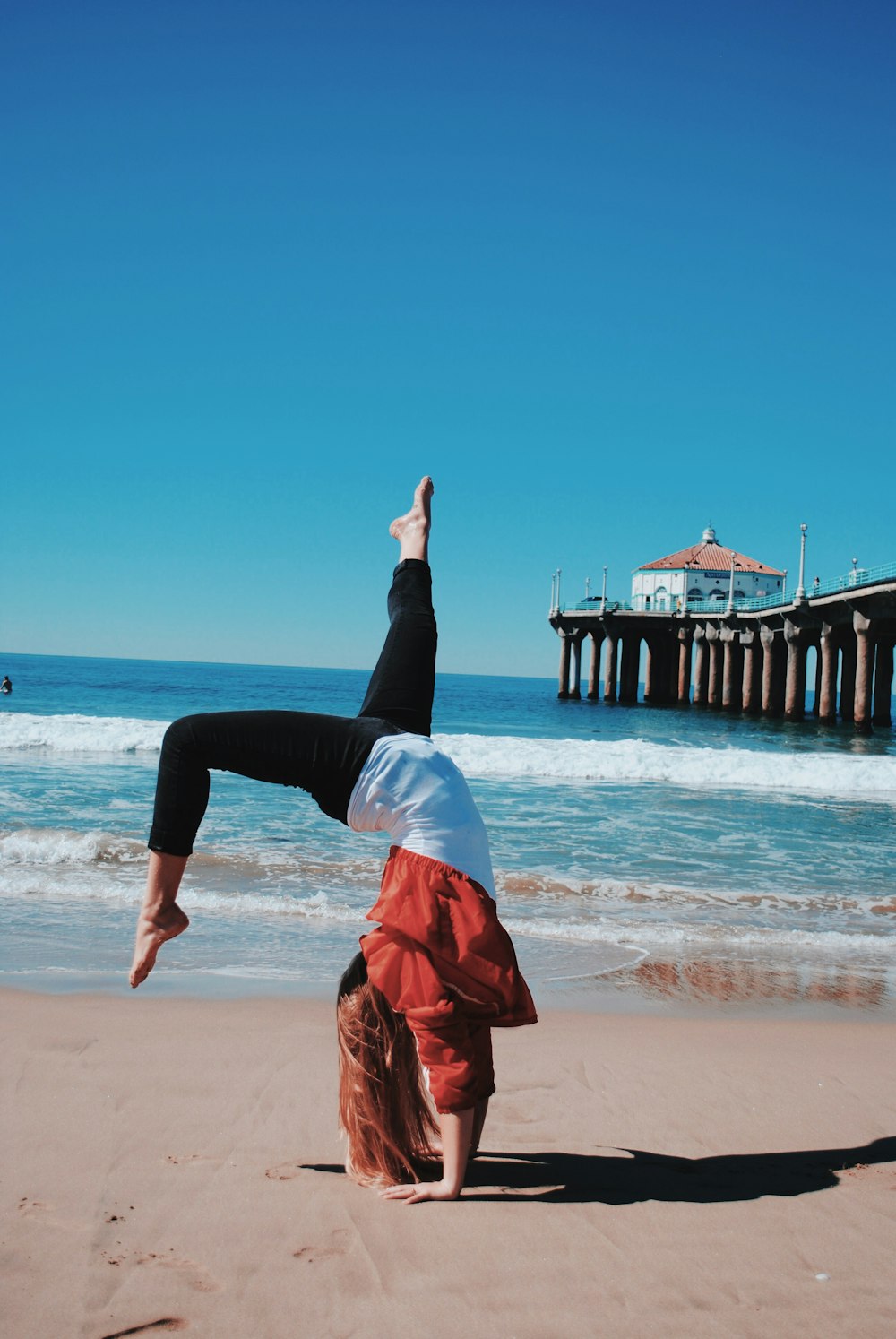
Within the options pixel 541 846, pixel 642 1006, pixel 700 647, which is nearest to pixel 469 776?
pixel 541 846

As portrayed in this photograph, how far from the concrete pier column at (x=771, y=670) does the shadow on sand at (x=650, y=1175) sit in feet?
138

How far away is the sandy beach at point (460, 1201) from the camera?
1.95 m

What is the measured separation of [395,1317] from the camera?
191 cm

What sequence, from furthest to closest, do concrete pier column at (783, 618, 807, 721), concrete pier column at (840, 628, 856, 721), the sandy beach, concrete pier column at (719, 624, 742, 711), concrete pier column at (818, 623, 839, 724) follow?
1. concrete pier column at (719, 624, 742, 711)
2. concrete pier column at (840, 628, 856, 721)
3. concrete pier column at (783, 618, 807, 721)
4. concrete pier column at (818, 623, 839, 724)
5. the sandy beach

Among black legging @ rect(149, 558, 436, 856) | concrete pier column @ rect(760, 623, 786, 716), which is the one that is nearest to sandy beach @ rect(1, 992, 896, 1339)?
black legging @ rect(149, 558, 436, 856)

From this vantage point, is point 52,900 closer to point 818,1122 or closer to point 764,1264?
point 818,1122

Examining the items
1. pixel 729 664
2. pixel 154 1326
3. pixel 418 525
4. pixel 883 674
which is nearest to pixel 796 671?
pixel 883 674

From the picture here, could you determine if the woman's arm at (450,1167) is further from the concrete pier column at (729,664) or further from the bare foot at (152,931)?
the concrete pier column at (729,664)

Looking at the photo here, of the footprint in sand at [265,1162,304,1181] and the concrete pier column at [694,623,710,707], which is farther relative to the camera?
the concrete pier column at [694,623,710,707]

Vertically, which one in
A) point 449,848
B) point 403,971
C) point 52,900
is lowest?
point 52,900

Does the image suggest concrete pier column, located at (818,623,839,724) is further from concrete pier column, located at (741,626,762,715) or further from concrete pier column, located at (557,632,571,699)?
concrete pier column, located at (557,632,571,699)

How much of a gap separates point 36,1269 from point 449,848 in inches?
48.9

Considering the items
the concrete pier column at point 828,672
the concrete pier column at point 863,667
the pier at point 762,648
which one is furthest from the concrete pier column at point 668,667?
the concrete pier column at point 863,667

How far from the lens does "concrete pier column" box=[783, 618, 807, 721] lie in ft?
126
